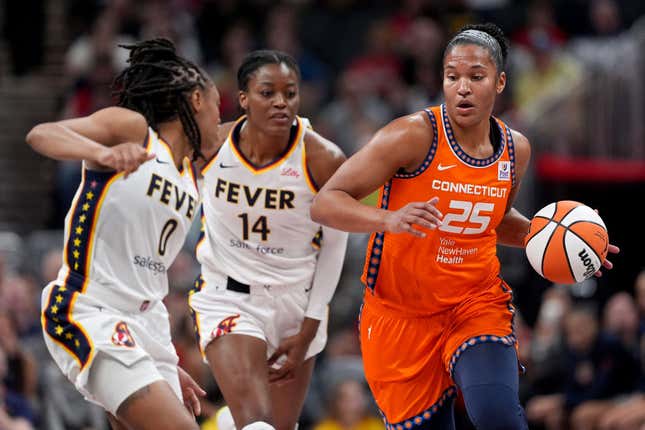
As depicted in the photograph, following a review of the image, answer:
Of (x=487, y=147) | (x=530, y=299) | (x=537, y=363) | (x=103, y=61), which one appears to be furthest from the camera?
(x=103, y=61)

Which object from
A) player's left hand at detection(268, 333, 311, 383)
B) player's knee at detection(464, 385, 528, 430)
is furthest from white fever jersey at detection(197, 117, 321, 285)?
player's knee at detection(464, 385, 528, 430)

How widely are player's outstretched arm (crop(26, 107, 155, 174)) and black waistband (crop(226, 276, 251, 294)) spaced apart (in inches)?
54.0

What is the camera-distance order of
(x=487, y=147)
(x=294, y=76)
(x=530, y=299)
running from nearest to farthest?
(x=487, y=147)
(x=294, y=76)
(x=530, y=299)

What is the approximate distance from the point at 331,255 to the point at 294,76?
105cm

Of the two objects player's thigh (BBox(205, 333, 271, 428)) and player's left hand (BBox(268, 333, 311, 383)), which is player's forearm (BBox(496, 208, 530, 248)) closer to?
player's left hand (BBox(268, 333, 311, 383))

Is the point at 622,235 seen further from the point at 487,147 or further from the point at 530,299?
the point at 487,147

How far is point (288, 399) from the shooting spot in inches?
258

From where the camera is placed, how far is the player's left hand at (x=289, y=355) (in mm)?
6406

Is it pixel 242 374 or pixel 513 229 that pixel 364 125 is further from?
pixel 242 374

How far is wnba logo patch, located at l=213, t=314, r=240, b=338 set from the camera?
6.26m

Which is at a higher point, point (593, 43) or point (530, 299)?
point (593, 43)

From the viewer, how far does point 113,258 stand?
527 centimetres

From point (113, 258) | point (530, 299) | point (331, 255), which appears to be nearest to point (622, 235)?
point (530, 299)

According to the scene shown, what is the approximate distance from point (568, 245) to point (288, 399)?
1.96 meters
